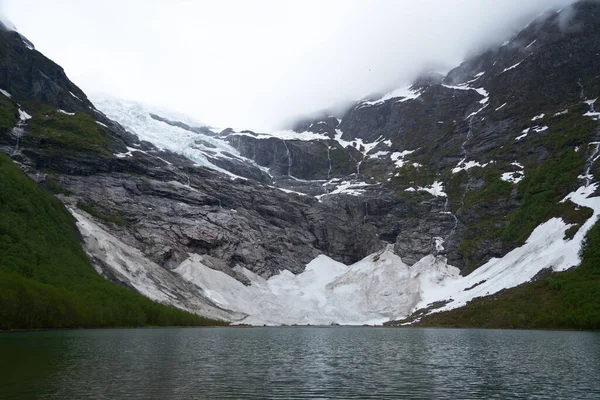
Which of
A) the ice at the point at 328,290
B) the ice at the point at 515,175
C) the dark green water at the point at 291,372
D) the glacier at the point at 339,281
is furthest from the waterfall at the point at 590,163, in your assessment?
the dark green water at the point at 291,372

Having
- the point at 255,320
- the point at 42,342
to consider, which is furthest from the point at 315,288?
the point at 42,342

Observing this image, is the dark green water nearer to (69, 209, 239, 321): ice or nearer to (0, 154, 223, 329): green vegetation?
(0, 154, 223, 329): green vegetation

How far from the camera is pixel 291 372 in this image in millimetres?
40000

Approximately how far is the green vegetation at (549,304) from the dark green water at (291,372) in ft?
149

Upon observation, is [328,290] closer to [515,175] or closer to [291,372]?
[515,175]

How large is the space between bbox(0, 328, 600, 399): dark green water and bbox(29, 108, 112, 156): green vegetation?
137671 millimetres

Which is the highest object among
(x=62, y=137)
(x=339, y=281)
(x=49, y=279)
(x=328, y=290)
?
(x=62, y=137)

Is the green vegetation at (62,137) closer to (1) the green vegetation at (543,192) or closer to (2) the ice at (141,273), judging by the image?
(2) the ice at (141,273)

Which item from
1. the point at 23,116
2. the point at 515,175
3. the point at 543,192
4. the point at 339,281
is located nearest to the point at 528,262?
the point at 543,192

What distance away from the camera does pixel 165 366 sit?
139ft

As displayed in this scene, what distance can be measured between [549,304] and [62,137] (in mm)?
168171

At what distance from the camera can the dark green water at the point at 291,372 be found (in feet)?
101

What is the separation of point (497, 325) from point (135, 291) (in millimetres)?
86544

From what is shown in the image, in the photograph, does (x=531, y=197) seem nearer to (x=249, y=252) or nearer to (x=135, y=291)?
(x=249, y=252)
